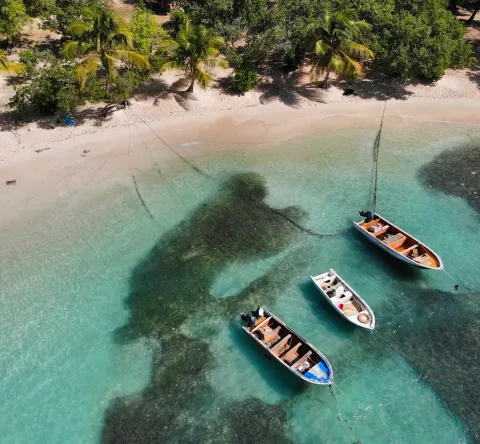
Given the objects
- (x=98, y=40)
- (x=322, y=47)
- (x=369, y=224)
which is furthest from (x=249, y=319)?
(x=322, y=47)

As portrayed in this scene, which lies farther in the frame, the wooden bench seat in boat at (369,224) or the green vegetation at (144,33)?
the green vegetation at (144,33)

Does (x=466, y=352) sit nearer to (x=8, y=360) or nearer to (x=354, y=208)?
(x=354, y=208)

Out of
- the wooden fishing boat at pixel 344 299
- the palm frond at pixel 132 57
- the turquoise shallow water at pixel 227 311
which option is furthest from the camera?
the palm frond at pixel 132 57

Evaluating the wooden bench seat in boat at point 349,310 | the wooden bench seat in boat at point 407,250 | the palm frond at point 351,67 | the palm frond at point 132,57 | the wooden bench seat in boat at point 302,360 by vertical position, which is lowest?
the wooden bench seat in boat at point 302,360

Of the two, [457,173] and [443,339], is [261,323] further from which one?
[457,173]

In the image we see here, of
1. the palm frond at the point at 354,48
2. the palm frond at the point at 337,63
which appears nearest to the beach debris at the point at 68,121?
the palm frond at the point at 337,63

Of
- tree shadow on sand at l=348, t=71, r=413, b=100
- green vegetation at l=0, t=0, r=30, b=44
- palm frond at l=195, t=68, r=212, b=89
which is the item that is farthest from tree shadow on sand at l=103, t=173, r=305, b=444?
green vegetation at l=0, t=0, r=30, b=44

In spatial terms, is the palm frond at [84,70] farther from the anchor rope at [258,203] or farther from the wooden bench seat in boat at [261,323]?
the wooden bench seat in boat at [261,323]
